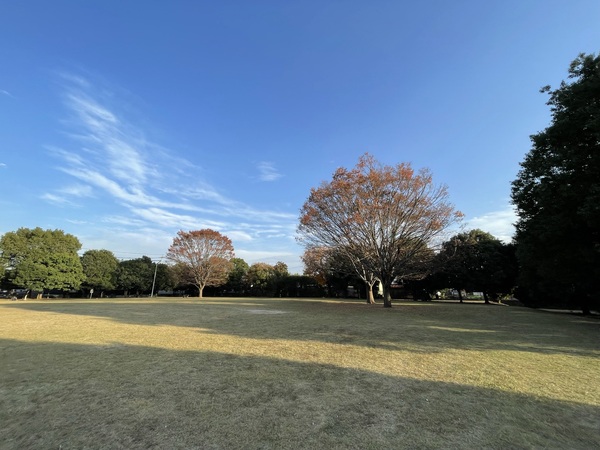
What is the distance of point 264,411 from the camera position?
4.14m

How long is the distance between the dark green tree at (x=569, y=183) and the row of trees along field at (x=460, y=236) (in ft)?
0.13

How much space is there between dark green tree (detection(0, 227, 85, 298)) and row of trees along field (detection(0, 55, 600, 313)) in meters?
0.13

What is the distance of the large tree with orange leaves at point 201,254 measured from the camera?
1823 inches

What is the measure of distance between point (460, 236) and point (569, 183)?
28.6 m

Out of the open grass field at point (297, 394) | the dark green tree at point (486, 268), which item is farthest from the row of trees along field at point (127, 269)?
the open grass field at point (297, 394)

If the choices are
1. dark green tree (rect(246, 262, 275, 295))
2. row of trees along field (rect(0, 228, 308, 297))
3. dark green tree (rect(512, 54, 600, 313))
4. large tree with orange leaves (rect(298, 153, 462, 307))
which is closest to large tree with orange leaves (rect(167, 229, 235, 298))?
row of trees along field (rect(0, 228, 308, 297))

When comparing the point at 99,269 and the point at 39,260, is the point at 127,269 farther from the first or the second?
the point at 39,260

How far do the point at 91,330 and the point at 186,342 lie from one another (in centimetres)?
478

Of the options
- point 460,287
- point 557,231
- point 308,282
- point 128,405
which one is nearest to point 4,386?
point 128,405

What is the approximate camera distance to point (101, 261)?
5369 cm

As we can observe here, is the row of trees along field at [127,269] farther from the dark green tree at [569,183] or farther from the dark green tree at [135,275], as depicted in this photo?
the dark green tree at [569,183]

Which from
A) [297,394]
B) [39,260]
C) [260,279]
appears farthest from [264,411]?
[260,279]

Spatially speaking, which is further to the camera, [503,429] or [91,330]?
[91,330]

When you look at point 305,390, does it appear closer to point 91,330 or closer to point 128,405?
point 128,405
